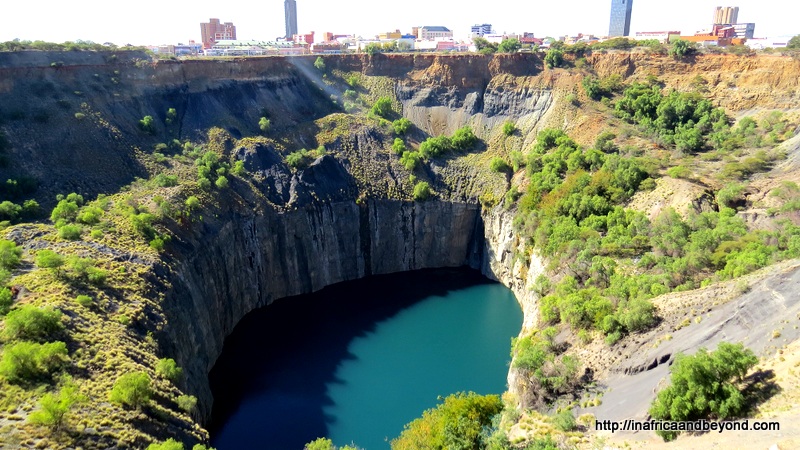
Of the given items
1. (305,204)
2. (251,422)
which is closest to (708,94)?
(305,204)

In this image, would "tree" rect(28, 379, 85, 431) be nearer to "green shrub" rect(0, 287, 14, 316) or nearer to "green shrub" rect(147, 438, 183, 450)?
"green shrub" rect(147, 438, 183, 450)

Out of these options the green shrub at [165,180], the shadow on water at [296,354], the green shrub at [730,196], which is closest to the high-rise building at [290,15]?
the green shrub at [165,180]

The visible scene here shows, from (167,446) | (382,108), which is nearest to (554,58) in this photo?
(382,108)

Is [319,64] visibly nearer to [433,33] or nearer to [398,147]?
[398,147]

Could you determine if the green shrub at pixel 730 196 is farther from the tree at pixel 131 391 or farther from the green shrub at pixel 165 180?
the green shrub at pixel 165 180

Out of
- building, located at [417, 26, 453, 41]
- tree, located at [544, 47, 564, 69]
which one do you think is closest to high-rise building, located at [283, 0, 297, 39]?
building, located at [417, 26, 453, 41]

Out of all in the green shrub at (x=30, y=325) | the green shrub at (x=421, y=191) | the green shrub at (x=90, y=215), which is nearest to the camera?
the green shrub at (x=30, y=325)

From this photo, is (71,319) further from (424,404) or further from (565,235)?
(565,235)
